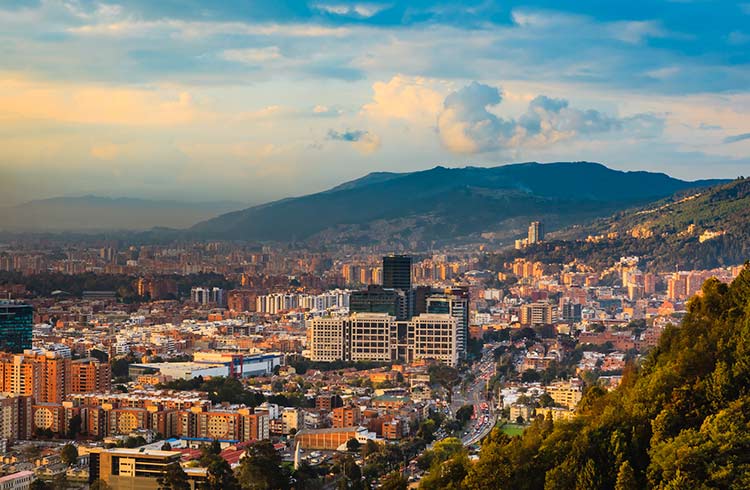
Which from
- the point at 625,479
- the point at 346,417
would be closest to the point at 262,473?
the point at 346,417

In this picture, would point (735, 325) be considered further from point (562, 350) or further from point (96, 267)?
point (96, 267)

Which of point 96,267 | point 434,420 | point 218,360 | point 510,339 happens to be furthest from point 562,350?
point 96,267

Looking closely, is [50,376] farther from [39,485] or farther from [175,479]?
[175,479]

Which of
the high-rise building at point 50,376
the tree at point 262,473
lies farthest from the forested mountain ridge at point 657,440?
the high-rise building at point 50,376

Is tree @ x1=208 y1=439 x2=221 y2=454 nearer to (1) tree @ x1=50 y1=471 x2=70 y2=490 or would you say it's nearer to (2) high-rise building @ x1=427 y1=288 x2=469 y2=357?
(1) tree @ x1=50 y1=471 x2=70 y2=490

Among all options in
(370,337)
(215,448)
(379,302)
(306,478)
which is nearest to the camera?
(306,478)

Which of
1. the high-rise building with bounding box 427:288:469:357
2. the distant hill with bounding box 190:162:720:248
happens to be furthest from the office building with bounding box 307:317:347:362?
the distant hill with bounding box 190:162:720:248
